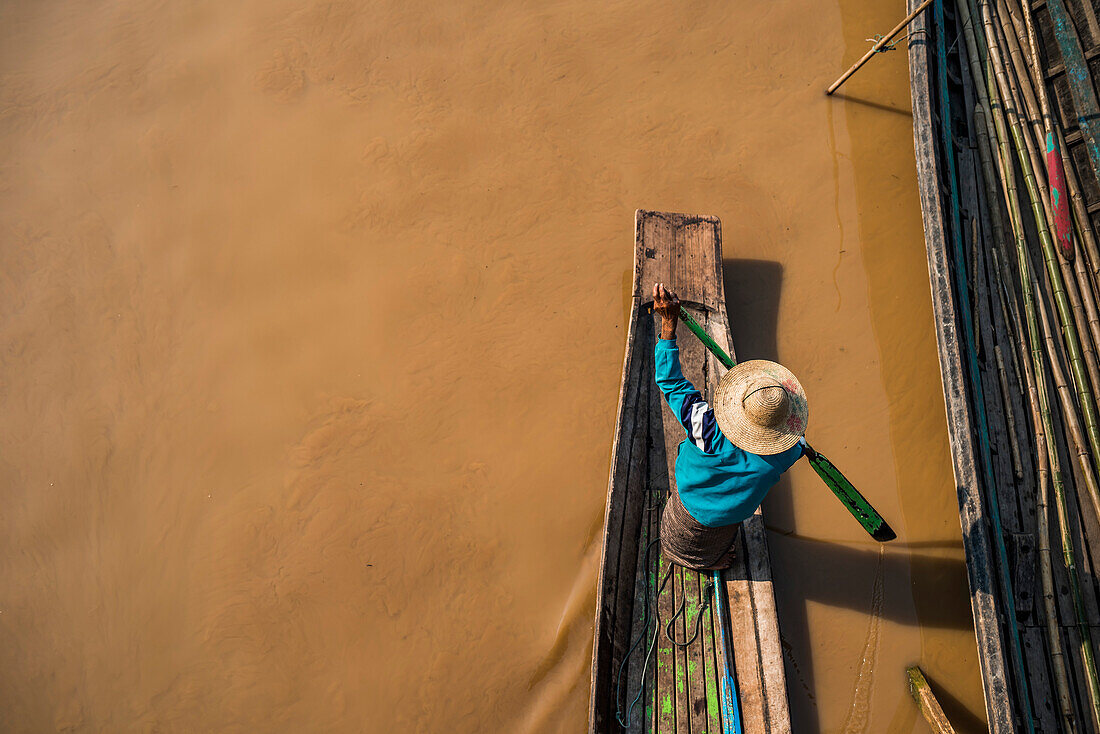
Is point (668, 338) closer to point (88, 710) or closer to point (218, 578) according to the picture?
point (218, 578)

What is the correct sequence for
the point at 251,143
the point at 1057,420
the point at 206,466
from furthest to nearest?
the point at 251,143 < the point at 206,466 < the point at 1057,420

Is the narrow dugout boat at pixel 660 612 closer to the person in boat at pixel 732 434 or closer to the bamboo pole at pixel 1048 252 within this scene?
the person in boat at pixel 732 434

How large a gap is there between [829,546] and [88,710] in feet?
16.3

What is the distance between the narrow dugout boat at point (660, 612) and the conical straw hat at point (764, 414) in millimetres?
1312

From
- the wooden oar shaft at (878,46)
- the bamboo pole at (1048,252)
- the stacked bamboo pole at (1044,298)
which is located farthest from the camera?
the wooden oar shaft at (878,46)

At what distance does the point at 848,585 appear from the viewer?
4.36 m

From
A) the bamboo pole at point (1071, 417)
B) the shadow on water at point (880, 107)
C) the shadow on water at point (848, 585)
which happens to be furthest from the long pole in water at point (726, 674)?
the shadow on water at point (880, 107)

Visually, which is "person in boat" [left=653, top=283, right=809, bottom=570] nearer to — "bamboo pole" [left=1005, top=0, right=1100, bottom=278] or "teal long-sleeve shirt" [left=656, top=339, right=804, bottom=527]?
"teal long-sleeve shirt" [left=656, top=339, right=804, bottom=527]

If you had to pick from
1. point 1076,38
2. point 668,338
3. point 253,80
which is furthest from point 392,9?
point 1076,38

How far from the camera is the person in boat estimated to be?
265cm

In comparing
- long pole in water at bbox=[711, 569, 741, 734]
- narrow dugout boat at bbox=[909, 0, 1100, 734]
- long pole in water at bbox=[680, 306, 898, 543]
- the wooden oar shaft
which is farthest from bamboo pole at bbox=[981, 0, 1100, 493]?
long pole in water at bbox=[711, 569, 741, 734]

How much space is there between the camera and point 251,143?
226 inches

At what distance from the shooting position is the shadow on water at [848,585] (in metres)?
4.17

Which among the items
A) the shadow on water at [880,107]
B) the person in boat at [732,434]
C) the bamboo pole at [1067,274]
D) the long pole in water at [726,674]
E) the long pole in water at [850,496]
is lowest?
the long pole in water at [726,674]
